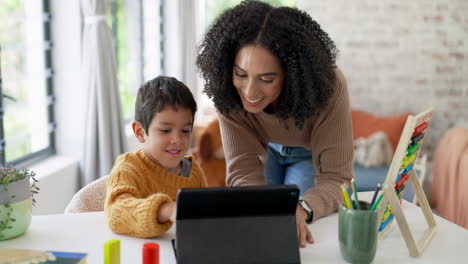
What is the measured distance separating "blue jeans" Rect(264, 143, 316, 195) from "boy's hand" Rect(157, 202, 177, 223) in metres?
1.00

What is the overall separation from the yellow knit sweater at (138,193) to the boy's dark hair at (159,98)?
4.3 inches

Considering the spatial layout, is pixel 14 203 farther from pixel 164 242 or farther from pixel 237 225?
pixel 237 225

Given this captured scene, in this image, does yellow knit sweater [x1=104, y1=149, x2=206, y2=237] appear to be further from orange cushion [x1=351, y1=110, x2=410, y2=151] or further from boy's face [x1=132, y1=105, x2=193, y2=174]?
orange cushion [x1=351, y1=110, x2=410, y2=151]

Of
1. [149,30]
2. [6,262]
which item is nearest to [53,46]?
[149,30]

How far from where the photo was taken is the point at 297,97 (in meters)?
1.66

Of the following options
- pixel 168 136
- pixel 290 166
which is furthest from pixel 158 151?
pixel 290 166

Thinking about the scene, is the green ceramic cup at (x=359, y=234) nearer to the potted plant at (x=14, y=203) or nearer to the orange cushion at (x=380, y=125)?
the potted plant at (x=14, y=203)

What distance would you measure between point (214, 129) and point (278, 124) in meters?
2.28

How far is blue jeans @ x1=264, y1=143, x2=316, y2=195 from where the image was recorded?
2.24 m

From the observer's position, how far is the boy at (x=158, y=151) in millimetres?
1405

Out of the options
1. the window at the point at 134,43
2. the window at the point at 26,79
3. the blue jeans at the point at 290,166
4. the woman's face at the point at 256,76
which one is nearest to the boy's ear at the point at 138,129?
the woman's face at the point at 256,76

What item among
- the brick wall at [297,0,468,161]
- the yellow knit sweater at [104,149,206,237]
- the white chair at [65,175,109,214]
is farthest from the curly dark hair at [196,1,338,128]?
the brick wall at [297,0,468,161]

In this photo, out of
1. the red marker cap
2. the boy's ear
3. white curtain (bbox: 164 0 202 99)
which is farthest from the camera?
white curtain (bbox: 164 0 202 99)

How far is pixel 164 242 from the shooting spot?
4.26ft
